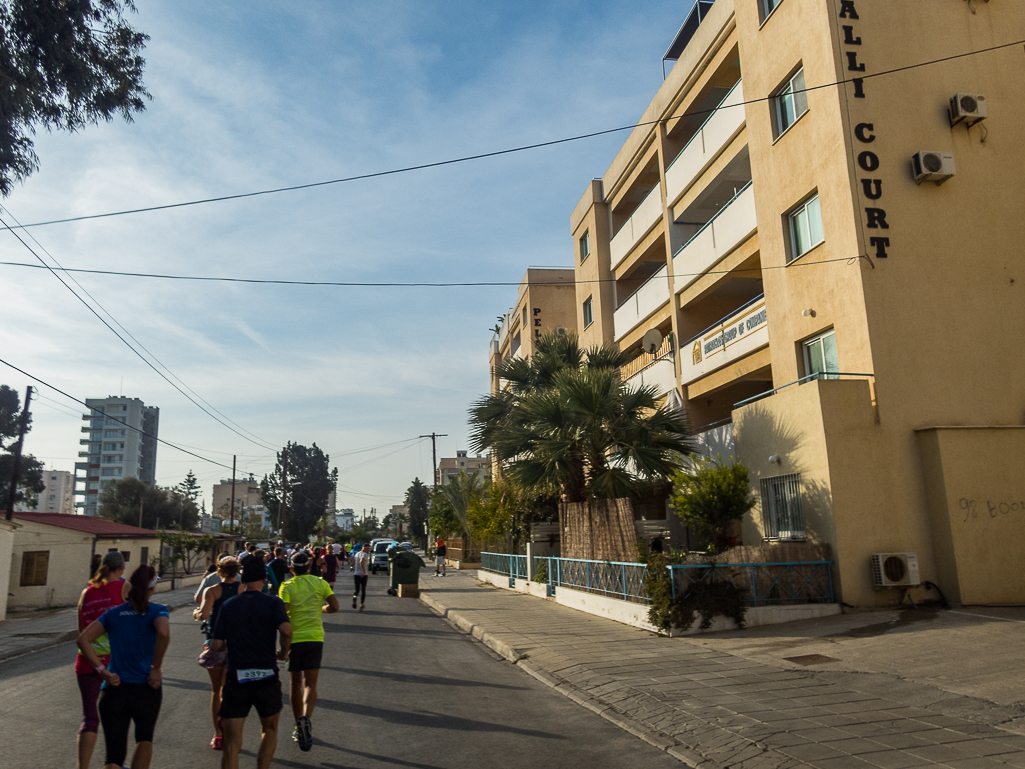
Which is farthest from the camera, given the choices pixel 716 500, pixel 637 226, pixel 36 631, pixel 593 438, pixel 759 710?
pixel 637 226

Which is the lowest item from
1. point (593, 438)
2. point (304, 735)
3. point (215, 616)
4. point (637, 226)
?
point (304, 735)

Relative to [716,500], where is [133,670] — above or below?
below

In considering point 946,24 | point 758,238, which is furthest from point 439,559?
point 946,24

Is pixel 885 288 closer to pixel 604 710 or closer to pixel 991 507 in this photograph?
pixel 991 507

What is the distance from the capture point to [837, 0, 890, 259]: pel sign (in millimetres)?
14219

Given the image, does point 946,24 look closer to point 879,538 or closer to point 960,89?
point 960,89

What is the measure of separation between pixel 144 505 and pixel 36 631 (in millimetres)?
58710

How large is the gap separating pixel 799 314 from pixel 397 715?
12044 mm

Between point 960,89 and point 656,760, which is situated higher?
point 960,89

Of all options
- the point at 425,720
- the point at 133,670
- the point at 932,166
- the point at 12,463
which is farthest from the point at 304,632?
the point at 12,463

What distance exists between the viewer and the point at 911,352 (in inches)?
547

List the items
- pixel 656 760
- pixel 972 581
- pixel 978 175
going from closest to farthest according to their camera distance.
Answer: pixel 656 760
pixel 972 581
pixel 978 175

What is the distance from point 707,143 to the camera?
20.7 m

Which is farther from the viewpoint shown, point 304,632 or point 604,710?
point 604,710
